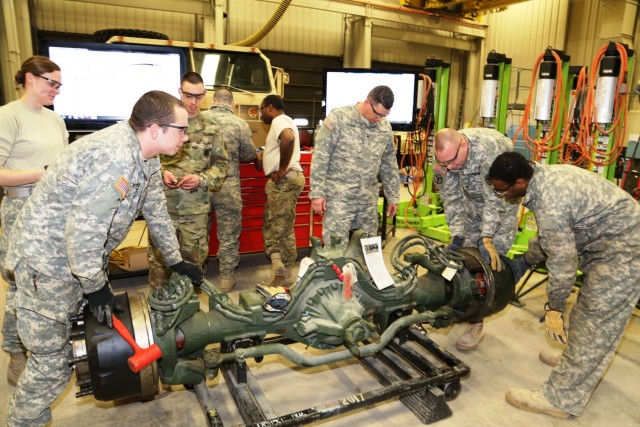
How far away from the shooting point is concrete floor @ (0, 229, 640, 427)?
2293 millimetres

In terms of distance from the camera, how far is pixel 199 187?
313 cm

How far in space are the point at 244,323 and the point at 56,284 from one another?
2.43 ft

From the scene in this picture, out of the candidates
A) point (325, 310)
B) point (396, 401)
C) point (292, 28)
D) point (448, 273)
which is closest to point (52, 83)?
point (325, 310)

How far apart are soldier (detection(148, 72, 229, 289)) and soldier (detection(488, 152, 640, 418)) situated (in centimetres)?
186

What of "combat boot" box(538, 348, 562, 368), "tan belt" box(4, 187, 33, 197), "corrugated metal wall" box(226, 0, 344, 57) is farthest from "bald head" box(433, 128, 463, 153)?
"corrugated metal wall" box(226, 0, 344, 57)

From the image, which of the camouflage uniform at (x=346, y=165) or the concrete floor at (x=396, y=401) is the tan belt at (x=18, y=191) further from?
the camouflage uniform at (x=346, y=165)

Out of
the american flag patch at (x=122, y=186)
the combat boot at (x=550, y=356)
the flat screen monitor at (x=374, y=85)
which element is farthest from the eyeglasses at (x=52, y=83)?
the flat screen monitor at (x=374, y=85)

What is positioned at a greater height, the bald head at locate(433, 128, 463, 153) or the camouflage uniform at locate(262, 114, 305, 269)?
the bald head at locate(433, 128, 463, 153)

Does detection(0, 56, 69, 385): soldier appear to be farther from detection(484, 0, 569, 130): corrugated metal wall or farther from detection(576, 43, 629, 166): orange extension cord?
detection(484, 0, 569, 130): corrugated metal wall

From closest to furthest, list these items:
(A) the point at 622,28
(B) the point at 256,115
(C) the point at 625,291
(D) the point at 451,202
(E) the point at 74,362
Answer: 1. (E) the point at 74,362
2. (C) the point at 625,291
3. (D) the point at 451,202
4. (B) the point at 256,115
5. (A) the point at 622,28

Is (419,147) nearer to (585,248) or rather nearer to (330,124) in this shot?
(330,124)

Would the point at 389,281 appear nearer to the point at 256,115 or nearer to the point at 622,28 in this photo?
the point at 256,115

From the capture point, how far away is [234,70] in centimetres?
509

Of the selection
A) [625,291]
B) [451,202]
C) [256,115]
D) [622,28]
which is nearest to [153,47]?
[256,115]
